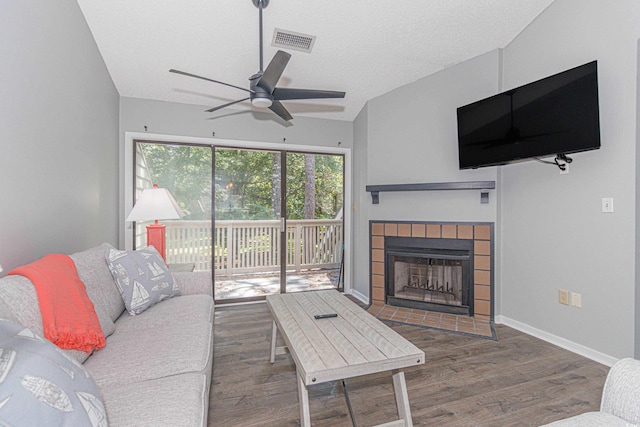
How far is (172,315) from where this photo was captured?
194 centimetres

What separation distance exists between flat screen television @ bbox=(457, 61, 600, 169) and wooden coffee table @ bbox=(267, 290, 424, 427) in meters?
1.91

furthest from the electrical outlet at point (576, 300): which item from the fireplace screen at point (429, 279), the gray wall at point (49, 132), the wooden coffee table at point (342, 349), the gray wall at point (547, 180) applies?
the gray wall at point (49, 132)

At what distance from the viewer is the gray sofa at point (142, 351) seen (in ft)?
3.48

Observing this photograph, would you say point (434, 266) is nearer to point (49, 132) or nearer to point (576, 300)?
point (576, 300)

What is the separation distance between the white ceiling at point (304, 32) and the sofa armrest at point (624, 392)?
101 inches

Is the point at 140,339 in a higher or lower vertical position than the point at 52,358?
lower

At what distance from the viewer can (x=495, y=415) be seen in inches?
67.1

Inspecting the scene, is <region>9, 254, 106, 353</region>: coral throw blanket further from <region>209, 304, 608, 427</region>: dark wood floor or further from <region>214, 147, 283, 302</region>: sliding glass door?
<region>214, 147, 283, 302</region>: sliding glass door

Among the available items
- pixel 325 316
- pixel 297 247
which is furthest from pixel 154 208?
pixel 297 247

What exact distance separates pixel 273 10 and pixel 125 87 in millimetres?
1941

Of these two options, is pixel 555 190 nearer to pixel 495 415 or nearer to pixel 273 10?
pixel 495 415

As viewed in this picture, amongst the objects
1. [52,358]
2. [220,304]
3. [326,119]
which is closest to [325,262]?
[220,304]

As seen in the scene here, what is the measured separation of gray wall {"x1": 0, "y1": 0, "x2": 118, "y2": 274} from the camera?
150cm

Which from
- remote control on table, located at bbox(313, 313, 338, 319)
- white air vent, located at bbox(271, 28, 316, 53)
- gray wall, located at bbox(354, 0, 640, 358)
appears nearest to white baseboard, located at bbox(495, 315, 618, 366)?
gray wall, located at bbox(354, 0, 640, 358)
